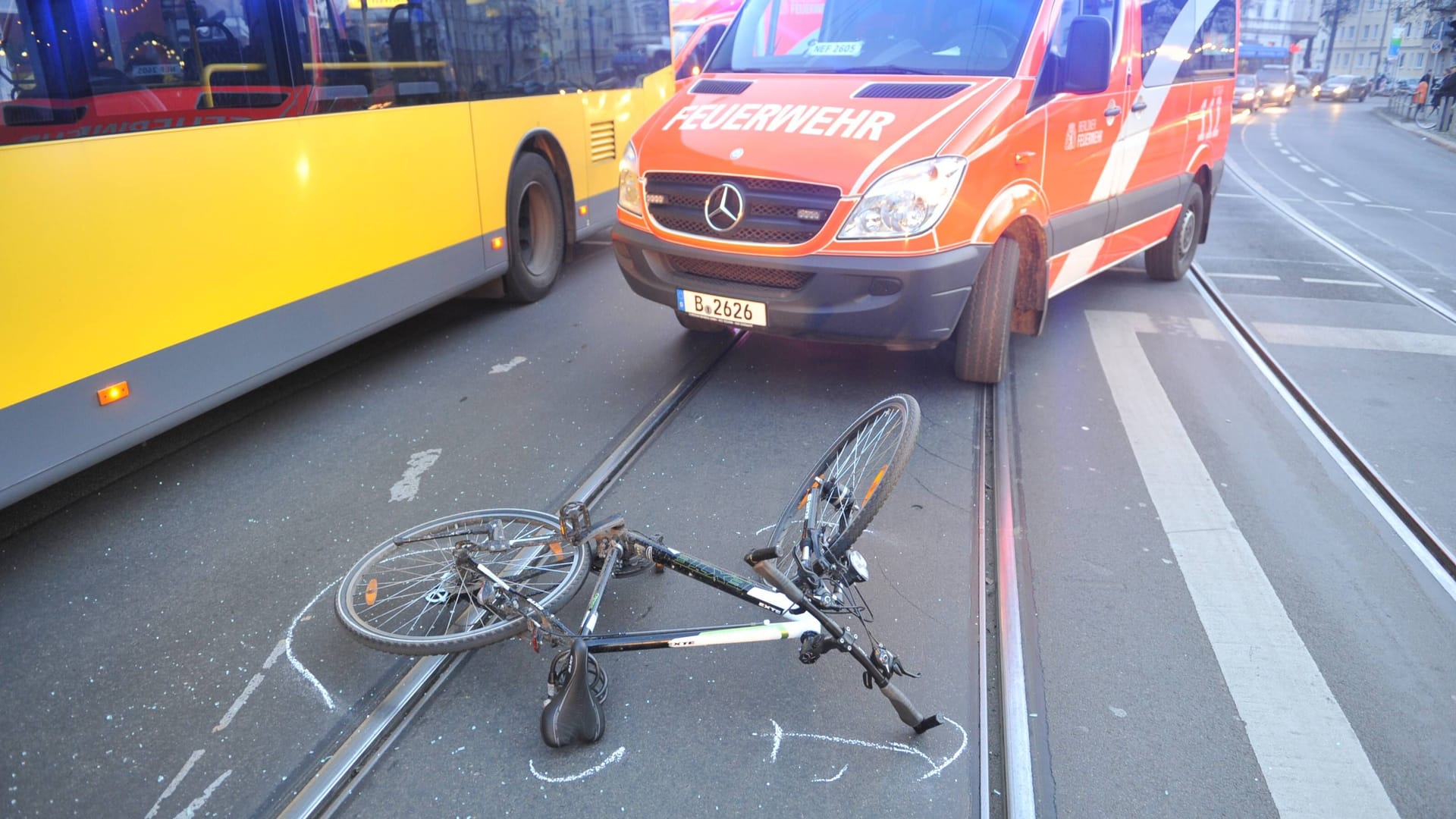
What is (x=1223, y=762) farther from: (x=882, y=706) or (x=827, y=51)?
(x=827, y=51)

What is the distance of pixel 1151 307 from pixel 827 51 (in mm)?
3465

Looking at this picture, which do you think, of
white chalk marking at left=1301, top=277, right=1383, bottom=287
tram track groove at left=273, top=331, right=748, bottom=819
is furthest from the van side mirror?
white chalk marking at left=1301, top=277, right=1383, bottom=287

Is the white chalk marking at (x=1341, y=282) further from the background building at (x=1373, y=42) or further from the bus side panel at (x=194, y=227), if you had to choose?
the background building at (x=1373, y=42)

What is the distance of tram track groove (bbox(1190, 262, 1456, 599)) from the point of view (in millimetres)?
4012

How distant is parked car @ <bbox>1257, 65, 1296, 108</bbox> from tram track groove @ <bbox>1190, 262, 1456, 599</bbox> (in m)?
46.8

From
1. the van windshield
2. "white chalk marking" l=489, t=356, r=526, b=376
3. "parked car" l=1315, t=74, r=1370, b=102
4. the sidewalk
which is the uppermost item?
the van windshield

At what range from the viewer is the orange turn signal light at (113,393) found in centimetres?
396

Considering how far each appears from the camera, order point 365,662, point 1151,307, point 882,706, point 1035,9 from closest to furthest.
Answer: point 882,706, point 365,662, point 1035,9, point 1151,307

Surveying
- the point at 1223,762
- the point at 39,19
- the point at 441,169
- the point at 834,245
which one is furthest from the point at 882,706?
the point at 441,169

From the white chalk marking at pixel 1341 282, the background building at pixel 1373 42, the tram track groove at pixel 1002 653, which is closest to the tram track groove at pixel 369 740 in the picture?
the tram track groove at pixel 1002 653

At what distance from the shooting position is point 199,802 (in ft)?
8.73

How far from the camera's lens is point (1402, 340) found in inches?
273

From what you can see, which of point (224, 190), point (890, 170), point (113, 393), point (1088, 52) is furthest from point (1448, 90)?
point (113, 393)

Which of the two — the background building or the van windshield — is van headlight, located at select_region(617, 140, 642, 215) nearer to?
the van windshield
